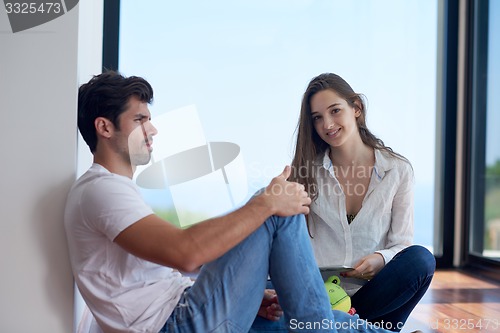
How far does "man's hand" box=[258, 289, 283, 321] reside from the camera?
1680 mm

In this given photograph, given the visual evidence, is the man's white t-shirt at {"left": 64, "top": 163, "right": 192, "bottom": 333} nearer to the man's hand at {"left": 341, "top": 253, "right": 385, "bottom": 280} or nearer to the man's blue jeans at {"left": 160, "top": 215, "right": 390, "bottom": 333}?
the man's blue jeans at {"left": 160, "top": 215, "right": 390, "bottom": 333}

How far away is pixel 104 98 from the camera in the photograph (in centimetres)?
156

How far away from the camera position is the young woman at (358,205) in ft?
6.20

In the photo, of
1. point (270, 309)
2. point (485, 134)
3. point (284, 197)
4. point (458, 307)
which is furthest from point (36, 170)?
point (485, 134)

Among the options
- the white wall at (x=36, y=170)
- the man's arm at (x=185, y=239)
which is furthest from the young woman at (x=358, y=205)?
the white wall at (x=36, y=170)

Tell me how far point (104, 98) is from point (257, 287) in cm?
63

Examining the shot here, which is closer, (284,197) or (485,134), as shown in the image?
(284,197)

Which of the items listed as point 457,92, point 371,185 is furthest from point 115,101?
point 457,92

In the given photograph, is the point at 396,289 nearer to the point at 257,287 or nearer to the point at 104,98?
the point at 257,287

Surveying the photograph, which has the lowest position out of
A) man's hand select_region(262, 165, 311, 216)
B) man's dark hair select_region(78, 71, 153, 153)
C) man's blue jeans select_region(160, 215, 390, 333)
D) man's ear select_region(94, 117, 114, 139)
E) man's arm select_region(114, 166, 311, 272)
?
man's blue jeans select_region(160, 215, 390, 333)

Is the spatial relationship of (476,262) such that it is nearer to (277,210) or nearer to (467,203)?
(467,203)

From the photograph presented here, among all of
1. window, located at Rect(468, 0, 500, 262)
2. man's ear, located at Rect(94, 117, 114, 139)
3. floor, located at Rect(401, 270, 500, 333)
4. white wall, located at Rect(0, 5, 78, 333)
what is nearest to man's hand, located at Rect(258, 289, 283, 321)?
white wall, located at Rect(0, 5, 78, 333)

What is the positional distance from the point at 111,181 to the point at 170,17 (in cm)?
246

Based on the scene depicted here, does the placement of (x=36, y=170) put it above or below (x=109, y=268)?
above
